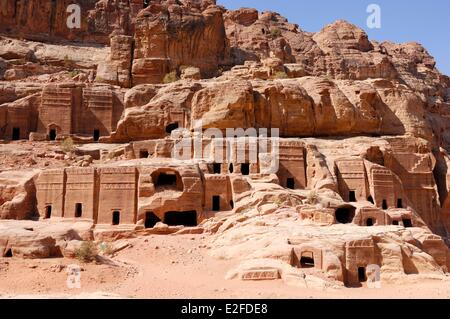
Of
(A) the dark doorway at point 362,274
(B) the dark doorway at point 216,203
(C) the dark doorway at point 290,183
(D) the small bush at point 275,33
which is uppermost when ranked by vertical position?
(D) the small bush at point 275,33

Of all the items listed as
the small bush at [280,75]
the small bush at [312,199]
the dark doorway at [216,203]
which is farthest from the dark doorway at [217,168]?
the small bush at [280,75]

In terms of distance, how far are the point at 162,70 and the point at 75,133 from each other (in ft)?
41.7

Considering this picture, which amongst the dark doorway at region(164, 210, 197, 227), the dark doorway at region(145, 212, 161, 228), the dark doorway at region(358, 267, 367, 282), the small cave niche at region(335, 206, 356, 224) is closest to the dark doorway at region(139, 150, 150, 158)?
the dark doorway at region(164, 210, 197, 227)

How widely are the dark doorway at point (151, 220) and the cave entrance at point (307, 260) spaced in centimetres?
1088

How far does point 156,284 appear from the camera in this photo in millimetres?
20141

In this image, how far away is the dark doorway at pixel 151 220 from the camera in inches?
1227

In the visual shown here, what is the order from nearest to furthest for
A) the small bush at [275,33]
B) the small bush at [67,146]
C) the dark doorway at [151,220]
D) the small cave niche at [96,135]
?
1. the dark doorway at [151,220]
2. the small bush at [67,146]
3. the small cave niche at [96,135]
4. the small bush at [275,33]

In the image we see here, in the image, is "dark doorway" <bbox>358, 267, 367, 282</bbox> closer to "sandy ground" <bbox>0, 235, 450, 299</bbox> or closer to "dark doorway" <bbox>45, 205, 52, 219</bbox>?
"sandy ground" <bbox>0, 235, 450, 299</bbox>

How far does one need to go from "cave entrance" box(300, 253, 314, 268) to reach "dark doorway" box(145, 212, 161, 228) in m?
10.9

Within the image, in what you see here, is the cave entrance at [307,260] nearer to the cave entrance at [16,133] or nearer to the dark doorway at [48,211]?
the dark doorway at [48,211]

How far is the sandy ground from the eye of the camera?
17906 mm

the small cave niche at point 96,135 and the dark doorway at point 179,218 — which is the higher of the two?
the small cave niche at point 96,135

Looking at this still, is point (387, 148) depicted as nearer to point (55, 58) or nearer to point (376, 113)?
point (376, 113)

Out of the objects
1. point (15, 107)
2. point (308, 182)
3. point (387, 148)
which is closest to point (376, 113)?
point (387, 148)
